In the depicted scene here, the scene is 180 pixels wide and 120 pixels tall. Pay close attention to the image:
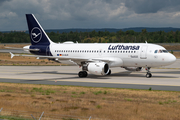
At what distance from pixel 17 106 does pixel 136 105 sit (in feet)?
29.4

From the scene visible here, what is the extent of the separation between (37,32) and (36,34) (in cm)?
40

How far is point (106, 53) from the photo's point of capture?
41.5 metres

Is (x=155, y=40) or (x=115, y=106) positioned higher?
(x=155, y=40)

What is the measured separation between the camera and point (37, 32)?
159 ft

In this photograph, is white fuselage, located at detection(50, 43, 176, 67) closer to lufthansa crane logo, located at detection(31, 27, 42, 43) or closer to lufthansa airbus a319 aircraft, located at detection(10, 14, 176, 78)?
lufthansa airbus a319 aircraft, located at detection(10, 14, 176, 78)

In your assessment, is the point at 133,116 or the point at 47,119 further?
the point at 133,116

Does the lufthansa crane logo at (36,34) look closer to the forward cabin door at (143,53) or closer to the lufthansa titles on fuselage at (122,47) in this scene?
the lufthansa titles on fuselage at (122,47)

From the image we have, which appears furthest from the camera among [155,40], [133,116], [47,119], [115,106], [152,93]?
[155,40]

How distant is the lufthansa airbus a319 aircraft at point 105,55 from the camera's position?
124 feet

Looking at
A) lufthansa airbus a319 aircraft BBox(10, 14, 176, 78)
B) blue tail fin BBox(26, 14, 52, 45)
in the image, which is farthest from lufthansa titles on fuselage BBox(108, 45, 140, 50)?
blue tail fin BBox(26, 14, 52, 45)

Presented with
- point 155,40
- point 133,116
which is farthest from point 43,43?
point 155,40

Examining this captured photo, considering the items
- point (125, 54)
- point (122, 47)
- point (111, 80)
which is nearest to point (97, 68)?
point (111, 80)

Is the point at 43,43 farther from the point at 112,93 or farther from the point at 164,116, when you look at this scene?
the point at 164,116

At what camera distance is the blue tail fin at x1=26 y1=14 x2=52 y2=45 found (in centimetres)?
4816
